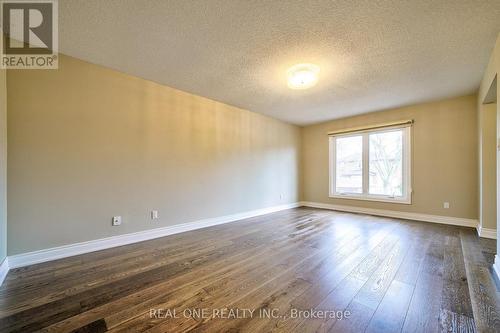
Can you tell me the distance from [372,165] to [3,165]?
6141 mm

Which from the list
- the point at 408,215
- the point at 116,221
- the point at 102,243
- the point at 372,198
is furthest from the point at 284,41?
the point at 408,215

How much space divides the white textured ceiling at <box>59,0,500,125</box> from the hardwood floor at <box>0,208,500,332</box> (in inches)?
94.9

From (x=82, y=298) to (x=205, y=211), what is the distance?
7.44 ft

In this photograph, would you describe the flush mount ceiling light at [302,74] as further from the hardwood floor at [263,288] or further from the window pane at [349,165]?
the window pane at [349,165]

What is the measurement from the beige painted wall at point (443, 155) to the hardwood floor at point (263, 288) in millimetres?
1112

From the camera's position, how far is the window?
454 centimetres

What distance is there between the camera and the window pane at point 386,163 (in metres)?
4.60

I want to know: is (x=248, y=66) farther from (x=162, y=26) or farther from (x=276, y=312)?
(x=276, y=312)

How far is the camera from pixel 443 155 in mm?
4062

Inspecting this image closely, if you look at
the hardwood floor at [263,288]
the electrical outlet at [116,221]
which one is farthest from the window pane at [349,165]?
the electrical outlet at [116,221]

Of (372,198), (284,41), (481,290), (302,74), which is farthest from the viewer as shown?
(372,198)

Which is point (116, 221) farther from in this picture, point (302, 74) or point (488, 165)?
point (488, 165)

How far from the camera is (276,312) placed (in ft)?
4.94

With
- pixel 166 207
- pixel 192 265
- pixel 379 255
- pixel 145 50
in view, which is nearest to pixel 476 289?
pixel 379 255
